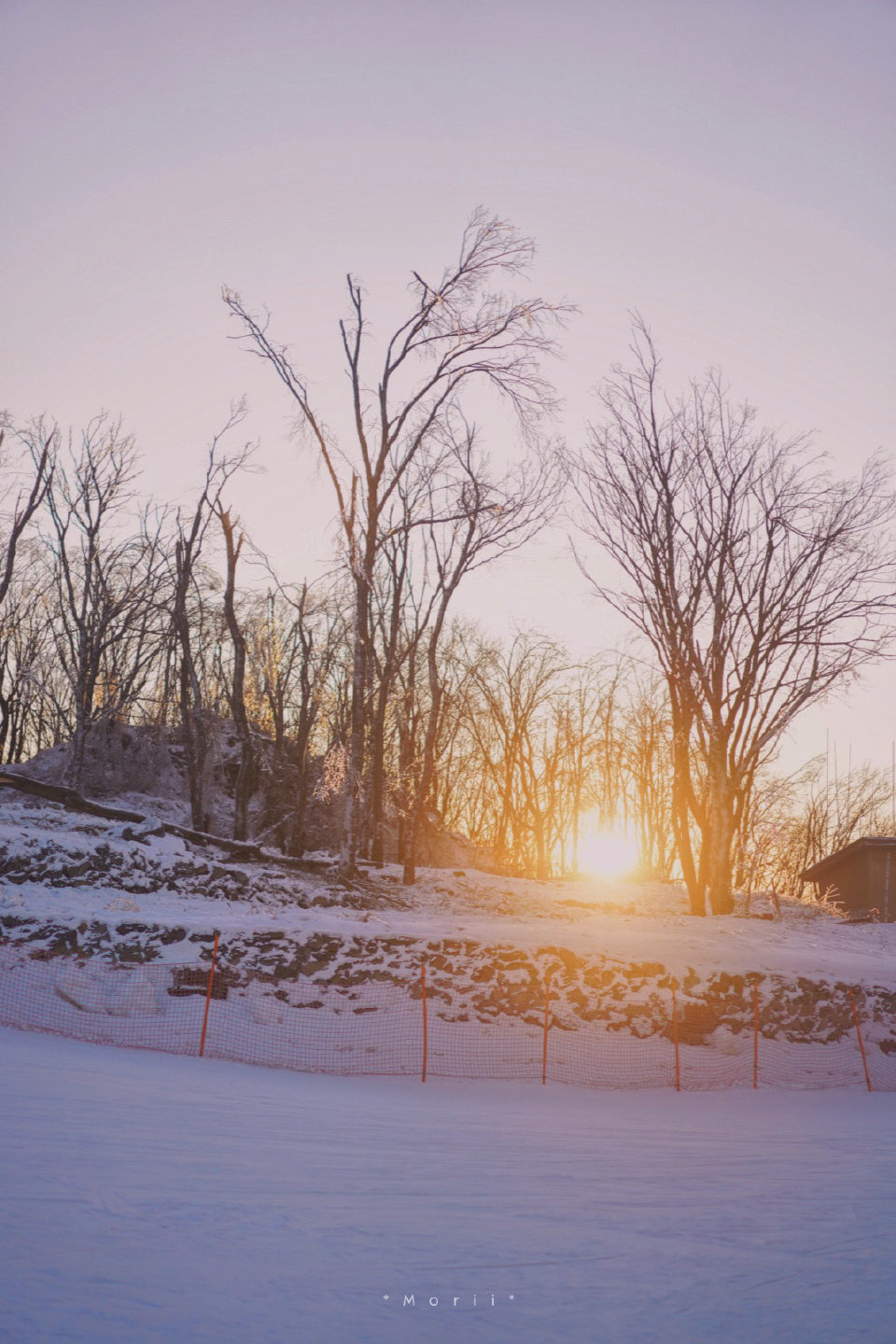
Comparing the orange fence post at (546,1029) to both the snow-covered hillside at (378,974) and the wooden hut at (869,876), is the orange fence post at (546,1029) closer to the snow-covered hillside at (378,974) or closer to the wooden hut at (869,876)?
the snow-covered hillside at (378,974)

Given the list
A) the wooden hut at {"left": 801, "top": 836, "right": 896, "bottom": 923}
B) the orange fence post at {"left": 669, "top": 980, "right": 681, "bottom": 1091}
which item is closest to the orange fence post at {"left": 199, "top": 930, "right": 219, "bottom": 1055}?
the orange fence post at {"left": 669, "top": 980, "right": 681, "bottom": 1091}

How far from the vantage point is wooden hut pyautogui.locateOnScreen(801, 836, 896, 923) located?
32.8 metres

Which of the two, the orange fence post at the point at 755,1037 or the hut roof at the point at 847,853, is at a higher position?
the hut roof at the point at 847,853

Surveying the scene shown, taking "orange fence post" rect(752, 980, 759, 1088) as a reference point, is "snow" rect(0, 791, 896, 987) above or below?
above

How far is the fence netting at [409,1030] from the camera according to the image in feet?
43.0

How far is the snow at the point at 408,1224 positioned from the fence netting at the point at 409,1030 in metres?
2.75

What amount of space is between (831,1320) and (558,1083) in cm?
843

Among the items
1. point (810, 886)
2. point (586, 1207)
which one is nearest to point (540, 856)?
point (810, 886)

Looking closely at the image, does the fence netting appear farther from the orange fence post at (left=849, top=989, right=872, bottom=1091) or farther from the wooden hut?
the wooden hut

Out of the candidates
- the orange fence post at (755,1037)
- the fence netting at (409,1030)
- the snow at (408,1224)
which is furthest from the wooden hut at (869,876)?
the snow at (408,1224)

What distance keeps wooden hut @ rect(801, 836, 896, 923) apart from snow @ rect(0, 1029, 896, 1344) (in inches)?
976

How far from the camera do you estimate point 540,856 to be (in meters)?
43.3

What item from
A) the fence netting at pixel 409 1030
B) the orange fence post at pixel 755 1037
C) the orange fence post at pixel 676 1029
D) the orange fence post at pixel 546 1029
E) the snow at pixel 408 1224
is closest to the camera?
the snow at pixel 408 1224

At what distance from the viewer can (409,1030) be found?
1386 centimetres
